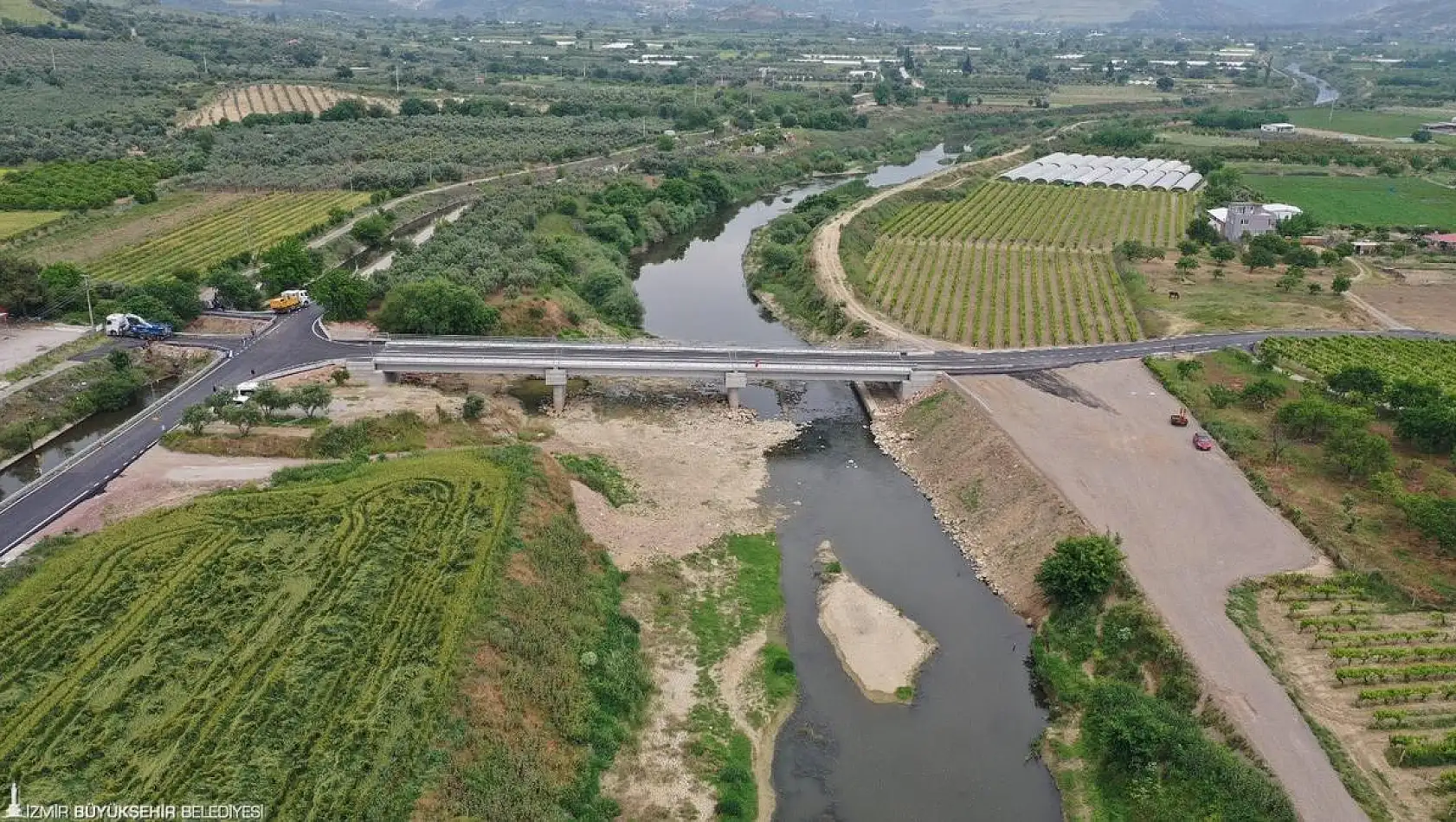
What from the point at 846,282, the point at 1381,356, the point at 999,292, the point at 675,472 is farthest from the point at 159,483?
the point at 1381,356

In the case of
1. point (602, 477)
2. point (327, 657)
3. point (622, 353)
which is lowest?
point (602, 477)

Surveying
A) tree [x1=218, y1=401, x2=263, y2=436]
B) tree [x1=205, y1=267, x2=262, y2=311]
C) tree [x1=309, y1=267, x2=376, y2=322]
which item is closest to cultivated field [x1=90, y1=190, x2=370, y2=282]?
tree [x1=205, y1=267, x2=262, y2=311]

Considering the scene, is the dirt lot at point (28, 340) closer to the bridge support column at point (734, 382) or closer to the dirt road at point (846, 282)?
the bridge support column at point (734, 382)

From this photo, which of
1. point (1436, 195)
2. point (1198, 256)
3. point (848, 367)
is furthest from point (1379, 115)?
point (848, 367)

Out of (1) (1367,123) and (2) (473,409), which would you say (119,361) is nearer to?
(2) (473,409)

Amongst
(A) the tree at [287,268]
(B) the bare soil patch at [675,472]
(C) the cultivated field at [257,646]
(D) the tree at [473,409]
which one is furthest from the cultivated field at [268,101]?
(C) the cultivated field at [257,646]

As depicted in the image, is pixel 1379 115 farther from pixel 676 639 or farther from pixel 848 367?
pixel 676 639
